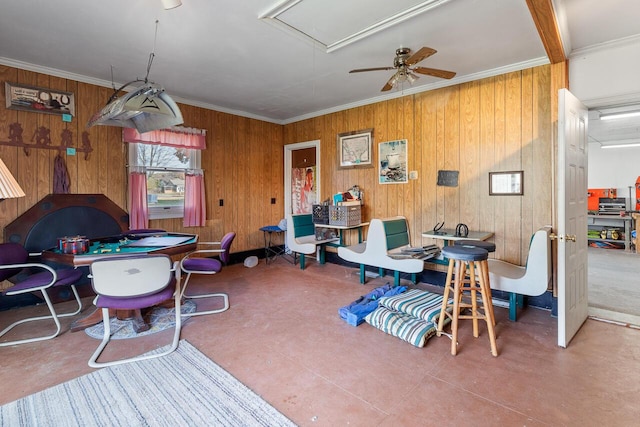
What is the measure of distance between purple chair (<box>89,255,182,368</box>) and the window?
227cm

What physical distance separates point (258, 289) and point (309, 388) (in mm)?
2067

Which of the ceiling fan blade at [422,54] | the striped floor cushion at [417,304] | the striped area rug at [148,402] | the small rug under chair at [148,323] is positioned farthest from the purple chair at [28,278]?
the ceiling fan blade at [422,54]

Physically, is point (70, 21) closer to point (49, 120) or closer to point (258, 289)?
point (49, 120)

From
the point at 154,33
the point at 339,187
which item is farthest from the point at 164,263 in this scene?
the point at 339,187

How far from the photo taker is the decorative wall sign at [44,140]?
3.30 meters

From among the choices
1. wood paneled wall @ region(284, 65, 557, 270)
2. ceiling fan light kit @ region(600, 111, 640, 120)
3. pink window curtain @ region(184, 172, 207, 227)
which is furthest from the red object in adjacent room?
pink window curtain @ region(184, 172, 207, 227)

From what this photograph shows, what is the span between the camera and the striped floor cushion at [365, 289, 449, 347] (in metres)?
2.50

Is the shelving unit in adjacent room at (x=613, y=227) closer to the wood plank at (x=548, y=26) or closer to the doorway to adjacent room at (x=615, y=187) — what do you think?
the doorway to adjacent room at (x=615, y=187)

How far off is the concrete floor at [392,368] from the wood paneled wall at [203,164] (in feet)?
5.04

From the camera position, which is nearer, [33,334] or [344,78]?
[33,334]

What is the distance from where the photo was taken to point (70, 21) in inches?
99.8

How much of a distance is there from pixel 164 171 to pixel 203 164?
1.93 feet

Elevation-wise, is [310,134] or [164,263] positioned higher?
[310,134]

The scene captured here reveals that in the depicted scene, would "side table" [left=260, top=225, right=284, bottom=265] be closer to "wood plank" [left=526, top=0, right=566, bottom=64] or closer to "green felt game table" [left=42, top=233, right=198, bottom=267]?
"green felt game table" [left=42, top=233, right=198, bottom=267]
